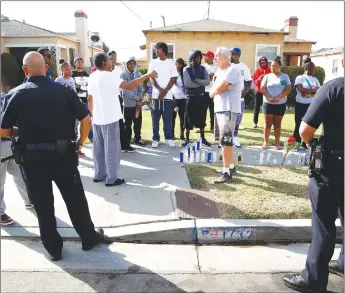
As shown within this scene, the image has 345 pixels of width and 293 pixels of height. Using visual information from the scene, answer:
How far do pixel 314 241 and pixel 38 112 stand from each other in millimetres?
2681

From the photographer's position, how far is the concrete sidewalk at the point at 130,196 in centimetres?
414

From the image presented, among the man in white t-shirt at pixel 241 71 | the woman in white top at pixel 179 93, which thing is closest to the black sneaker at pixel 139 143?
the woman in white top at pixel 179 93

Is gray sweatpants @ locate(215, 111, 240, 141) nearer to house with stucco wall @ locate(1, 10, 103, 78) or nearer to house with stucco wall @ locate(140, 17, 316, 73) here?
house with stucco wall @ locate(140, 17, 316, 73)

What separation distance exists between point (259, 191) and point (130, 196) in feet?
6.11

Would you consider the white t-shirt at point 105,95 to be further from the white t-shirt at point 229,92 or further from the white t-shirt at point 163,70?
the white t-shirt at point 163,70

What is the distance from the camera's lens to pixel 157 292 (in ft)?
9.50

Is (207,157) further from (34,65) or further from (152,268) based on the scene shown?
(34,65)

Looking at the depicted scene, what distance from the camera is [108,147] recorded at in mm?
4938

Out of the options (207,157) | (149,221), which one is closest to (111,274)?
(149,221)

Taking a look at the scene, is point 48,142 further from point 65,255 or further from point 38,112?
point 65,255

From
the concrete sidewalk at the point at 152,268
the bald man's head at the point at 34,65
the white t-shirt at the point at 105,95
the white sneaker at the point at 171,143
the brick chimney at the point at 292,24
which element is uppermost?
the brick chimney at the point at 292,24

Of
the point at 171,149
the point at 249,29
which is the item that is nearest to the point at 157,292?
the point at 171,149

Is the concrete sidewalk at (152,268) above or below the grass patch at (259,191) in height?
below

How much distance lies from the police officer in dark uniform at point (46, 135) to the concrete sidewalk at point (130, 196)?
2.41ft
